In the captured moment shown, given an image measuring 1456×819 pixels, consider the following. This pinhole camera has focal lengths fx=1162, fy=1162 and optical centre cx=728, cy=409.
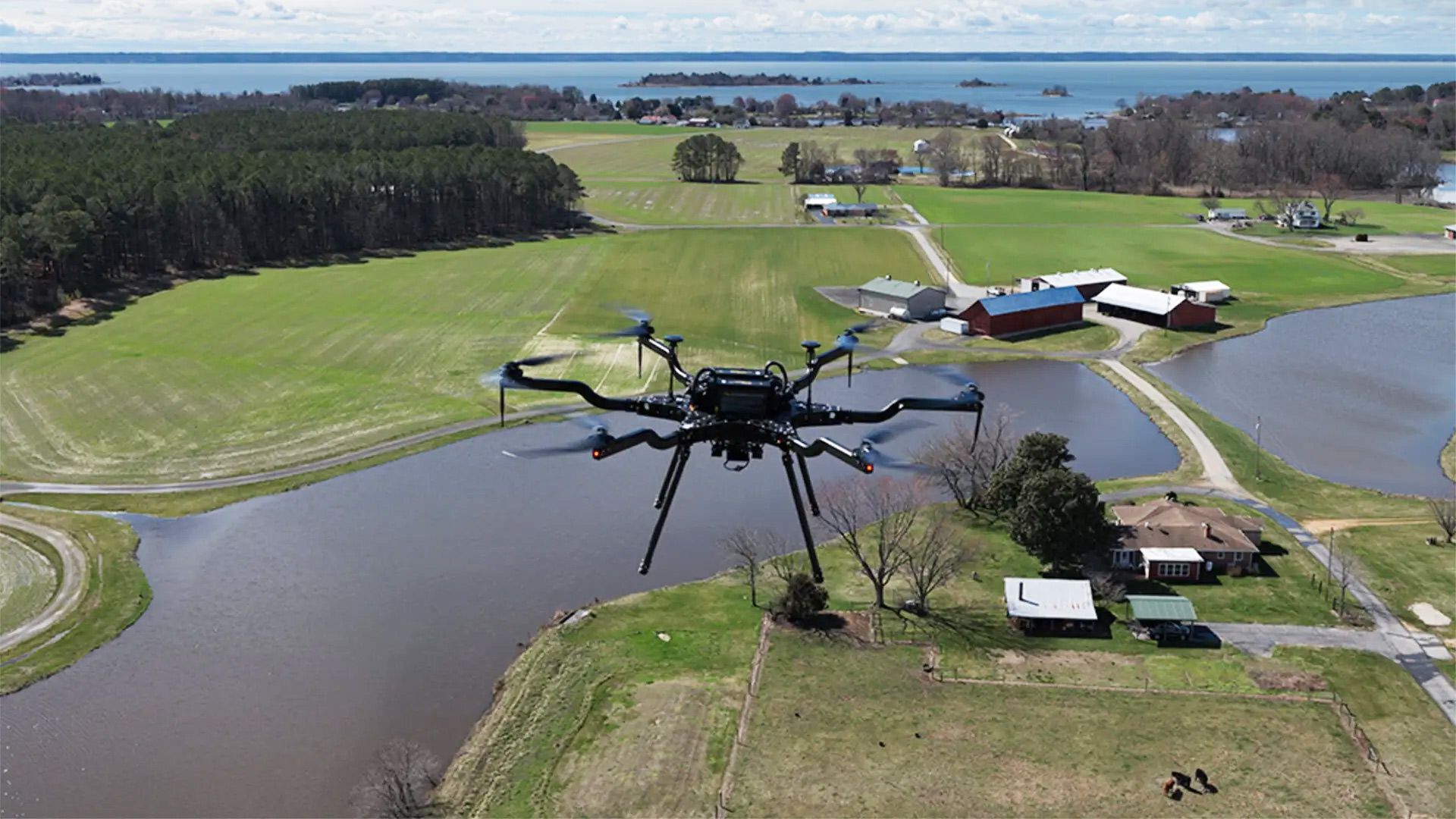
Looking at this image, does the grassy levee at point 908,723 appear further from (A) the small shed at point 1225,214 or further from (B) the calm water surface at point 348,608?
(A) the small shed at point 1225,214

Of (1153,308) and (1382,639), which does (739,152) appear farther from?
(1382,639)

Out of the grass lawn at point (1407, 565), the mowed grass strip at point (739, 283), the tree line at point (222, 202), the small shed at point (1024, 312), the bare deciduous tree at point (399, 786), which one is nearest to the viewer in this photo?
the bare deciduous tree at point (399, 786)

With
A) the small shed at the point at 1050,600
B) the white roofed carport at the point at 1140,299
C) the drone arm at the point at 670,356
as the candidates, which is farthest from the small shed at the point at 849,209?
the drone arm at the point at 670,356

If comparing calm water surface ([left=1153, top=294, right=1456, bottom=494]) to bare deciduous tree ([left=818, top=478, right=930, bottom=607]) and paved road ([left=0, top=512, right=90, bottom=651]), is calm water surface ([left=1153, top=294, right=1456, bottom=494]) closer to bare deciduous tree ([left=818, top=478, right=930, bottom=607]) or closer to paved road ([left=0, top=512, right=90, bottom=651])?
bare deciduous tree ([left=818, top=478, right=930, bottom=607])

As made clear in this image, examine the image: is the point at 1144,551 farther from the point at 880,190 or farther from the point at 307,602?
the point at 880,190

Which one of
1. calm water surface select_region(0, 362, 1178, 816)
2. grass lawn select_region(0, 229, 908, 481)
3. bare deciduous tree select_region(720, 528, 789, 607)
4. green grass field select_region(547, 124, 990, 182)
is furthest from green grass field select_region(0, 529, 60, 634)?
green grass field select_region(547, 124, 990, 182)

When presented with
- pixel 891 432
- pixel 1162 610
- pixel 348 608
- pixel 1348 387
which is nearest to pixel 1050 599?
pixel 1162 610
